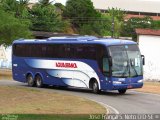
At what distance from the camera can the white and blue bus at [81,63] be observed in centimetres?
2930

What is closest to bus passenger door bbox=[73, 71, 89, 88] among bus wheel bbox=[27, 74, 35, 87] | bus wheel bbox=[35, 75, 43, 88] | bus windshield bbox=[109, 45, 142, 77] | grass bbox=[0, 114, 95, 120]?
bus windshield bbox=[109, 45, 142, 77]

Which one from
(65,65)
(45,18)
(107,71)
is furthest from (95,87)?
(45,18)

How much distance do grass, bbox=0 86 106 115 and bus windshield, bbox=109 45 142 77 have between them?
13.9 ft

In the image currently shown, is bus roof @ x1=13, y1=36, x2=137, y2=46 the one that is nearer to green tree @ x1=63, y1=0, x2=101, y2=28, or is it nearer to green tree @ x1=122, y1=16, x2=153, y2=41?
green tree @ x1=122, y1=16, x2=153, y2=41

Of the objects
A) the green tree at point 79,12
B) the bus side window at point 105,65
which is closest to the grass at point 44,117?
the bus side window at point 105,65

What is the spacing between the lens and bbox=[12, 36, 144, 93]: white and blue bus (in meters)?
29.3

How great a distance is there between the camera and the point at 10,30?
159 feet

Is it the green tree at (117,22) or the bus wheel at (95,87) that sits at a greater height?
the green tree at (117,22)

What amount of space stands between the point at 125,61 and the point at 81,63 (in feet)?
10.8

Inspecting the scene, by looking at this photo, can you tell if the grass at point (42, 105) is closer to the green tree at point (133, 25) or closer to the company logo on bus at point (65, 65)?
the company logo on bus at point (65, 65)

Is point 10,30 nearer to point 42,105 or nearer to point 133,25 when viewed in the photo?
point 42,105

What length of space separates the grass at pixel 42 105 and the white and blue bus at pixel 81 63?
4.20 meters

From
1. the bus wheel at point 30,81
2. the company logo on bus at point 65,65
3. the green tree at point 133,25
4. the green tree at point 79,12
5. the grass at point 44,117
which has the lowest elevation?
the bus wheel at point 30,81

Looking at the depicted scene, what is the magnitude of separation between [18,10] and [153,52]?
36.3 m
